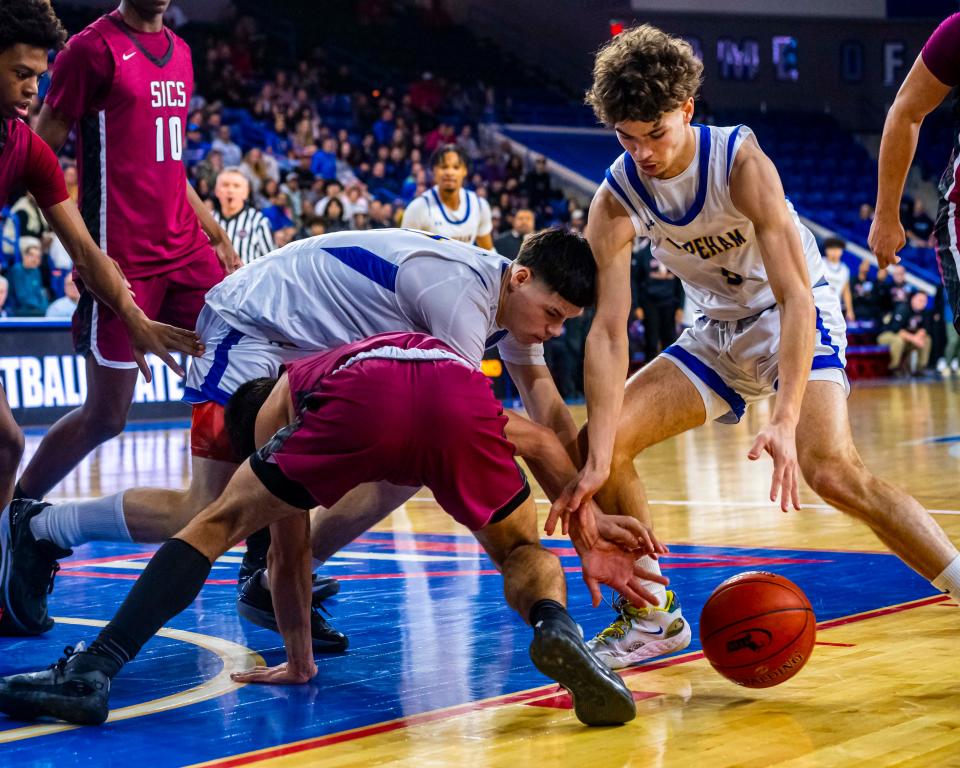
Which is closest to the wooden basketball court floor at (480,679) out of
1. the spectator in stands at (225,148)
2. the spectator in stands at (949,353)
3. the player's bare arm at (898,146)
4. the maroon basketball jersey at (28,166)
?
the player's bare arm at (898,146)

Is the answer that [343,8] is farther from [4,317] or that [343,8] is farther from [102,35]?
[102,35]

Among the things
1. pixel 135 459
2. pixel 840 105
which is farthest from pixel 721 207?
pixel 840 105

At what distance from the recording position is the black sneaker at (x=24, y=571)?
16.2ft

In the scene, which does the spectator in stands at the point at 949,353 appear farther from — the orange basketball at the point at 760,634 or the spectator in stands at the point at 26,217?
the orange basketball at the point at 760,634

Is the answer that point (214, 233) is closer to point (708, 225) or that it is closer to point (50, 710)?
point (708, 225)

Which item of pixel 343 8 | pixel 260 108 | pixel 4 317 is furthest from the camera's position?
pixel 343 8

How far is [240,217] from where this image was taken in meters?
10.4

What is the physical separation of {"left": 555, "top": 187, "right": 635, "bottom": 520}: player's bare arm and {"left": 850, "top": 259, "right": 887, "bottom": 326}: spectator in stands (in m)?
18.3

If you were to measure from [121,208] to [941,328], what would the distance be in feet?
63.6

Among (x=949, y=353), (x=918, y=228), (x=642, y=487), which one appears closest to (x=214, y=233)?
(x=642, y=487)

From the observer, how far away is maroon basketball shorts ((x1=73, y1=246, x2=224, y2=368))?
564cm

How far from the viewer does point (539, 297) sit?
4258 millimetres

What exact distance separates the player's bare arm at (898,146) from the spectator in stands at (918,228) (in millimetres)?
24017

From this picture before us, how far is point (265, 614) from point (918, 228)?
25.2 m
